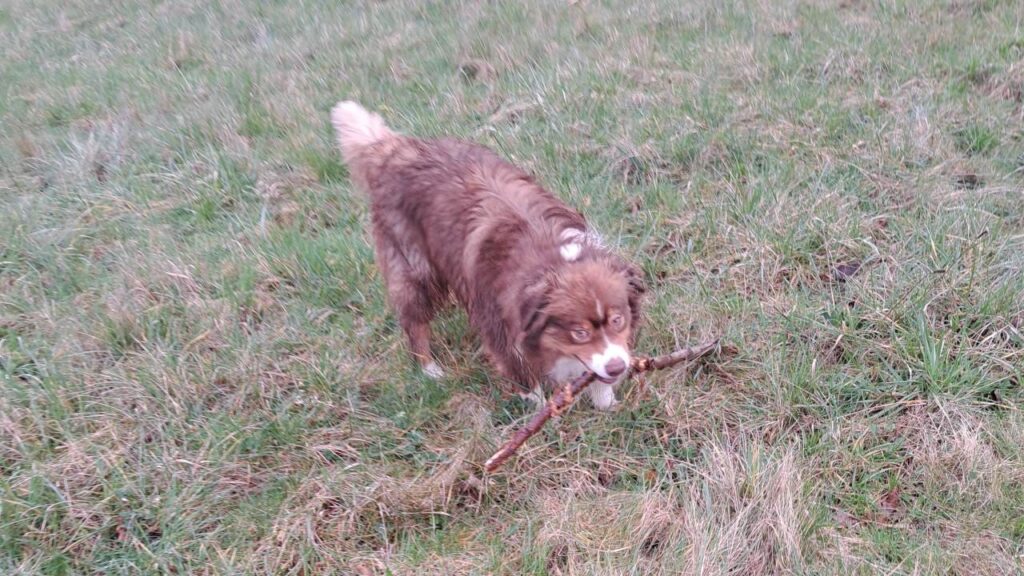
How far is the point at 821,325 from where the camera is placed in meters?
3.46

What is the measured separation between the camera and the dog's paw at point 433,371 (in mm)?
3600

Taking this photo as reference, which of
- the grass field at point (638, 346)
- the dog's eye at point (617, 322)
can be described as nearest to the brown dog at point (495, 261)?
the dog's eye at point (617, 322)

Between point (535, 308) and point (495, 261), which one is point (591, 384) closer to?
point (535, 308)

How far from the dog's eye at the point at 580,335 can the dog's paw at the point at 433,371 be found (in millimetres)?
822

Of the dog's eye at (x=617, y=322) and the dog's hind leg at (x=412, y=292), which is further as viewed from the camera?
the dog's hind leg at (x=412, y=292)

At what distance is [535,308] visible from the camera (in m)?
3.06

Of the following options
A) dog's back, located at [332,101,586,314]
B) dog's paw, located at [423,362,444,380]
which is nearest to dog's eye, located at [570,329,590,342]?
dog's back, located at [332,101,586,314]

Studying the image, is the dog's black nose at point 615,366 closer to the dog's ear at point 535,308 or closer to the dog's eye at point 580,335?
the dog's eye at point 580,335

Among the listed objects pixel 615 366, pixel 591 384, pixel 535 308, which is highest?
pixel 535 308

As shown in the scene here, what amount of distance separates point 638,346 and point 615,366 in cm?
74

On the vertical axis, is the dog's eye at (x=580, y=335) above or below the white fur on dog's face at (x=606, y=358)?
above

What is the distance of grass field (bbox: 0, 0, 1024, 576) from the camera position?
275cm

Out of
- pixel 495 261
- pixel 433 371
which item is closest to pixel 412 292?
pixel 433 371

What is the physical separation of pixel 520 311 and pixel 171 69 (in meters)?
6.55
